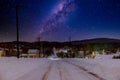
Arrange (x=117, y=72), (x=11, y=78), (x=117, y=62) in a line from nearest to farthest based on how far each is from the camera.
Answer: (x=11, y=78)
(x=117, y=72)
(x=117, y=62)

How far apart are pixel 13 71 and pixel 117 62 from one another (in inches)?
352

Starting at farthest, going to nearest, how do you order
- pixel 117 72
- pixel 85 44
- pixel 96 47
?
pixel 85 44 → pixel 96 47 → pixel 117 72

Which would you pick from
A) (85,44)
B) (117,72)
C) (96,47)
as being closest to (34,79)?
(117,72)

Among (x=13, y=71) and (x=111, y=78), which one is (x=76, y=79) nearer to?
(x=111, y=78)

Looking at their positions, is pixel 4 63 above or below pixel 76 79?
above

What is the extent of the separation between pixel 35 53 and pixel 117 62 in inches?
5589

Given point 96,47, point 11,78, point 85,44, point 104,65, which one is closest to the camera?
point 11,78

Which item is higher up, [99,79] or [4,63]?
[4,63]

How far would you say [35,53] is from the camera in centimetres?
16588

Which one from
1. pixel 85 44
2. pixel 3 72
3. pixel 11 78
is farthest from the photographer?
pixel 85 44

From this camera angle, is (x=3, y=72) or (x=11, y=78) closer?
(x=3, y=72)

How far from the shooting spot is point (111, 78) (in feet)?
70.2

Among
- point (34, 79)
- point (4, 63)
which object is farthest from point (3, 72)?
point (34, 79)

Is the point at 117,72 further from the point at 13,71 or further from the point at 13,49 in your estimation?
the point at 13,49
